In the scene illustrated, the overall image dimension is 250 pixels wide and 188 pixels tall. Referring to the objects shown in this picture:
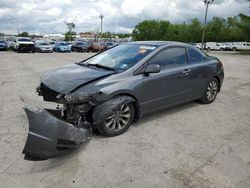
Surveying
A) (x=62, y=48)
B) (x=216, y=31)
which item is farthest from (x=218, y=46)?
(x=62, y=48)

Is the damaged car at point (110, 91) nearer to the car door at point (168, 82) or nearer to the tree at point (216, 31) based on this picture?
the car door at point (168, 82)

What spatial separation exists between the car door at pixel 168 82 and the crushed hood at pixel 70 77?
836mm

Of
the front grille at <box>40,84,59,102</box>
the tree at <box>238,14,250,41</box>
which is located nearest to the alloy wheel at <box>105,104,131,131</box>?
the front grille at <box>40,84,59,102</box>

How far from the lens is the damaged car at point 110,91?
357 cm

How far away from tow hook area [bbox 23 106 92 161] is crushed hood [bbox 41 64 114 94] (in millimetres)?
745

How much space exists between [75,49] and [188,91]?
115ft

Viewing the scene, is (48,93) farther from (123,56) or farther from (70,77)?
(123,56)

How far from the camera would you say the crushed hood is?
171 inches

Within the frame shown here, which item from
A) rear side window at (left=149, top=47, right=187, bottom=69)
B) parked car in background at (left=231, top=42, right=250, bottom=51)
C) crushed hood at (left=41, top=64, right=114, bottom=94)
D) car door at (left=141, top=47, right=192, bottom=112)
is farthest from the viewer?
parked car in background at (left=231, top=42, right=250, bottom=51)

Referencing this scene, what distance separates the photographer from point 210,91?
6.76 m

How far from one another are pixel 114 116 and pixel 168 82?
4.79 feet

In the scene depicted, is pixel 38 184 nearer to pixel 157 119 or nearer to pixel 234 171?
pixel 234 171

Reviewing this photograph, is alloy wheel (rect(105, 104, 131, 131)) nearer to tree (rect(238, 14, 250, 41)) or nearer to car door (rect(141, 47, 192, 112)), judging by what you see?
car door (rect(141, 47, 192, 112))

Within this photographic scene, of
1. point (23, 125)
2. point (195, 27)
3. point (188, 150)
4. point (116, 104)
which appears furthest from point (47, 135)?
point (195, 27)
